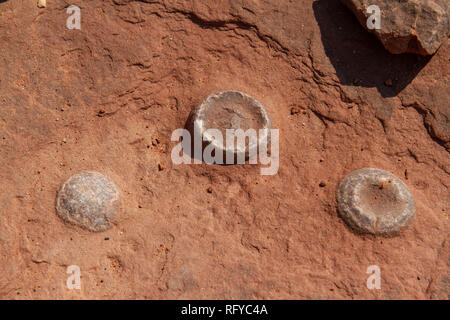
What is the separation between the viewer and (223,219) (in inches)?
194

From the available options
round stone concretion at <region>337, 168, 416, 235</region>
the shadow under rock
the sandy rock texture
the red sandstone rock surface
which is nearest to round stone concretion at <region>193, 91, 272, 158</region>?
the red sandstone rock surface

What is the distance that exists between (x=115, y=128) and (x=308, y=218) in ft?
8.89

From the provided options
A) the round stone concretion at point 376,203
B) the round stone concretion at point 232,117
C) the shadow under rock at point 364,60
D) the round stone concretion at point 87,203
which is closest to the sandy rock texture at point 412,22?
the shadow under rock at point 364,60

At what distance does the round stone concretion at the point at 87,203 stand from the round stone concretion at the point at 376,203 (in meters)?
2.76

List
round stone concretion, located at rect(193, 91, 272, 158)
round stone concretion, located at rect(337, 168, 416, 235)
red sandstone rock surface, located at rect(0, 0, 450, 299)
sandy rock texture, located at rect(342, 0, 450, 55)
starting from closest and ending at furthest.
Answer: red sandstone rock surface, located at rect(0, 0, 450, 299) < round stone concretion, located at rect(337, 168, 416, 235) < round stone concretion, located at rect(193, 91, 272, 158) < sandy rock texture, located at rect(342, 0, 450, 55)

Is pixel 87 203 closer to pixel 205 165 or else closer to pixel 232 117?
pixel 205 165

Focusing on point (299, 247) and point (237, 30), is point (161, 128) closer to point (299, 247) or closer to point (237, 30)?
point (237, 30)

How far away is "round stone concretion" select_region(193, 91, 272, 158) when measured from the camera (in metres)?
4.97

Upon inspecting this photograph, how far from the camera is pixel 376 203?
486 centimetres

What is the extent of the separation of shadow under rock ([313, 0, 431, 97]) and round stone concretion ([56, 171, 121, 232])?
3.41m

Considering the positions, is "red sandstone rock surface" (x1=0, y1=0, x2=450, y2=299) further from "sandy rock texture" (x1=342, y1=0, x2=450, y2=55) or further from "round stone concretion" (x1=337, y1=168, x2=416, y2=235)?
"sandy rock texture" (x1=342, y1=0, x2=450, y2=55)

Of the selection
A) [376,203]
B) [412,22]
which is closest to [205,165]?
[376,203]

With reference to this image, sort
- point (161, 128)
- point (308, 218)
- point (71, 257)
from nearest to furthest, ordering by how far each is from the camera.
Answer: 1. point (71, 257)
2. point (308, 218)
3. point (161, 128)

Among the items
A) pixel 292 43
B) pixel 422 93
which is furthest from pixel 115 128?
pixel 422 93
